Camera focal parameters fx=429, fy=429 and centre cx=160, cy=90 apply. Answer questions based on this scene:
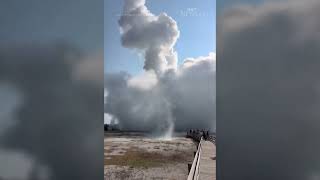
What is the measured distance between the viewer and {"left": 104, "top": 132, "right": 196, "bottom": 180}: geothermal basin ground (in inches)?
152

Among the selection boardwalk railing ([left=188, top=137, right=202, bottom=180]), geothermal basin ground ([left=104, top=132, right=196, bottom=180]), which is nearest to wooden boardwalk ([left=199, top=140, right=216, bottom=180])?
boardwalk railing ([left=188, top=137, right=202, bottom=180])

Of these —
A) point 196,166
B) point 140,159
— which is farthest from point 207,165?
point 140,159

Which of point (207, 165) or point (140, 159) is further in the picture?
point (207, 165)

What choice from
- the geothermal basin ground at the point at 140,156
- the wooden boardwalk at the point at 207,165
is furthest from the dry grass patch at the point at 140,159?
the wooden boardwalk at the point at 207,165

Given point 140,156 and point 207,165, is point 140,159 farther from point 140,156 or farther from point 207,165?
point 207,165

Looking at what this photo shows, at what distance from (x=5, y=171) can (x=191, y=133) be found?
164cm

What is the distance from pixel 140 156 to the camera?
12.8 ft

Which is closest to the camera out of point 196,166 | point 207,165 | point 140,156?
point 140,156

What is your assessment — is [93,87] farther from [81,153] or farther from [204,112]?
[204,112]

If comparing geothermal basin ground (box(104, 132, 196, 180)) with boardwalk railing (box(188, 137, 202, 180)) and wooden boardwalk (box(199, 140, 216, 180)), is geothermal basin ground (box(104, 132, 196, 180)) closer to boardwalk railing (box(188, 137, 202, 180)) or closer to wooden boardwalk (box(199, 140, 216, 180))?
boardwalk railing (box(188, 137, 202, 180))

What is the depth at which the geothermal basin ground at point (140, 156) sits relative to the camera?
12.7 ft

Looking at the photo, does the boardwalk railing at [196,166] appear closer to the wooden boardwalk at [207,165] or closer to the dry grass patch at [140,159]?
the wooden boardwalk at [207,165]

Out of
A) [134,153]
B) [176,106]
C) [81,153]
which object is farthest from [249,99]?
[81,153]

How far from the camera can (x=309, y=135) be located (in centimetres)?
343
